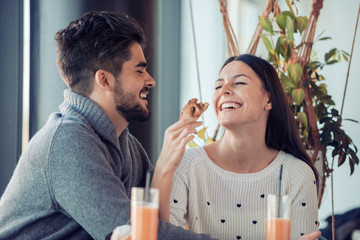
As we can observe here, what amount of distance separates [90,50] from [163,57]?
2462mm

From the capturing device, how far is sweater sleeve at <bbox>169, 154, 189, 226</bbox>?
6.61ft

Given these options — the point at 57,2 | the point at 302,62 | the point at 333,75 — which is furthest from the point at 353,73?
the point at 57,2

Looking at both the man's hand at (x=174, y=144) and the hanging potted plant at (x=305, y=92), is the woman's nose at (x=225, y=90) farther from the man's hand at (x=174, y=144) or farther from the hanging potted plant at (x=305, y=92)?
the hanging potted plant at (x=305, y=92)

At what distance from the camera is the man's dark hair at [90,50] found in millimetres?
1989

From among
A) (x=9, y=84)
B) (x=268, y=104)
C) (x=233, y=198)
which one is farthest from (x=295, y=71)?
(x=9, y=84)

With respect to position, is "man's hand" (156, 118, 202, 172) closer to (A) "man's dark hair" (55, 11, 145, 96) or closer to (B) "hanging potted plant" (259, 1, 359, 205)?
(A) "man's dark hair" (55, 11, 145, 96)

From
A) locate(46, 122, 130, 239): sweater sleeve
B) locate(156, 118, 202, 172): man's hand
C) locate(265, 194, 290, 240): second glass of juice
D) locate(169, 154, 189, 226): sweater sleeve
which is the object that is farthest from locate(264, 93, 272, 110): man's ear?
locate(265, 194, 290, 240): second glass of juice

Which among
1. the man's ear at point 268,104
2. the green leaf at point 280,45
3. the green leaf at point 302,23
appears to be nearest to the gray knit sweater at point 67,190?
the man's ear at point 268,104

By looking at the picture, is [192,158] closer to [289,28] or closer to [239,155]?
[239,155]

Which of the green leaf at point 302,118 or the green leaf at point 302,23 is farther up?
the green leaf at point 302,23

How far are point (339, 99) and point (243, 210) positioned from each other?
1.72 meters

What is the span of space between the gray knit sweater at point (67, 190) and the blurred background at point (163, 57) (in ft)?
3.52

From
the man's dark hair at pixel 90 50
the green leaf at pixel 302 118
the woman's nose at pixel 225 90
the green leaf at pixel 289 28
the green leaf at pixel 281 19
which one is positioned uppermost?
the green leaf at pixel 281 19

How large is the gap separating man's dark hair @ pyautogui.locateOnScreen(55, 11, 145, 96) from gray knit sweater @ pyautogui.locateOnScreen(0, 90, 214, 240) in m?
0.18
